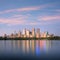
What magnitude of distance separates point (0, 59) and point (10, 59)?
5.39 feet

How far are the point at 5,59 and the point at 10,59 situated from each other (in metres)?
0.82

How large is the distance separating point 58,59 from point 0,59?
9.37 metres

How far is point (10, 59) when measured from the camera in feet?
81.7

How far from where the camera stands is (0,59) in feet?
82.4

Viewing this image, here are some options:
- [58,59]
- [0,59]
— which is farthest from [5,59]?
[58,59]

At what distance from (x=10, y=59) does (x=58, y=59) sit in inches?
305

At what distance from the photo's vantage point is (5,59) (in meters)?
25.0

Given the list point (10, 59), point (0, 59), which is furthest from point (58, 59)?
point (0, 59)

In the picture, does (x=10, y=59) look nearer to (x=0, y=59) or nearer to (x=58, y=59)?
(x=0, y=59)

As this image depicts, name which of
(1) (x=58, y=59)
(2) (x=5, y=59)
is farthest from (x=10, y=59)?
(1) (x=58, y=59)

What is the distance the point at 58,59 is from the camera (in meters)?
25.5

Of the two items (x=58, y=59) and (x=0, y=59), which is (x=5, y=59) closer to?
(x=0, y=59)
